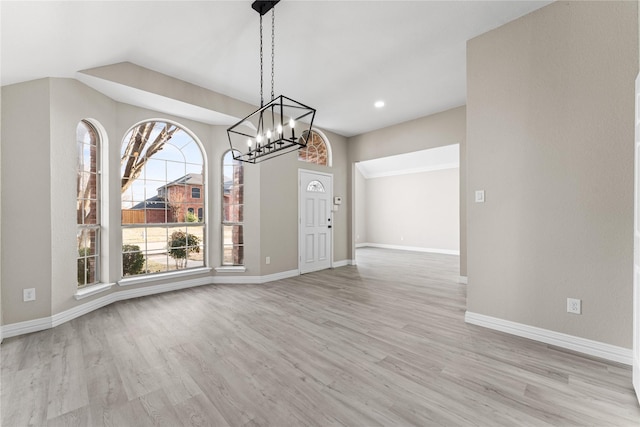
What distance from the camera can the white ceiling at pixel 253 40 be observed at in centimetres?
223

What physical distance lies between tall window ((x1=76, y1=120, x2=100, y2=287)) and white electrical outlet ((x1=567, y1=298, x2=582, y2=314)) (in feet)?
17.4

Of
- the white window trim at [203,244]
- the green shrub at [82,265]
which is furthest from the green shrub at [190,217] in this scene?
the green shrub at [82,265]

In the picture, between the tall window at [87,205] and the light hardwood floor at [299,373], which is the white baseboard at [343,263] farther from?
the tall window at [87,205]

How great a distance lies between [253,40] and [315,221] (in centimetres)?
349

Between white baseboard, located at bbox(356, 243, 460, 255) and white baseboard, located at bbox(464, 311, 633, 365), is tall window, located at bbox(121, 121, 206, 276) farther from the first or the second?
white baseboard, located at bbox(356, 243, 460, 255)

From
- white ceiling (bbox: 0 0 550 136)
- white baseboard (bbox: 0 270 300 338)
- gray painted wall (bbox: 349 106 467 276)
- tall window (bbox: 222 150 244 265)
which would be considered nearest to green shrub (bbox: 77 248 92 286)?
white baseboard (bbox: 0 270 300 338)

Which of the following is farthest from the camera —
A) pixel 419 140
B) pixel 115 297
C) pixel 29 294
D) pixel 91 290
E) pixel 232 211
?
pixel 419 140

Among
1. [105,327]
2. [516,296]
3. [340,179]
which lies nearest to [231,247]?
[105,327]

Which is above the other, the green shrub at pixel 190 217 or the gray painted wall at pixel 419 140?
the gray painted wall at pixel 419 140

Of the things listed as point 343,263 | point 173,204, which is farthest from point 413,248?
point 173,204

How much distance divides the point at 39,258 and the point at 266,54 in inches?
131

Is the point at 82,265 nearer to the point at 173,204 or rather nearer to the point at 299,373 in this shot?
the point at 173,204

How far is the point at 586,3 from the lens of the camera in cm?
226

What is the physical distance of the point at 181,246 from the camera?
4441mm
